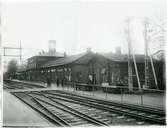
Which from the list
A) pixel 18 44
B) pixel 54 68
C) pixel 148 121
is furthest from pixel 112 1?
pixel 54 68

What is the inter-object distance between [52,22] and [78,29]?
2.88 ft

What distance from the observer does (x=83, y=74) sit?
17234 millimetres

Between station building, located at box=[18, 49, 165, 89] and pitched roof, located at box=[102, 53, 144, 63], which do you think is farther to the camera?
pitched roof, located at box=[102, 53, 144, 63]

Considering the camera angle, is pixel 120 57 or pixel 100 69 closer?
pixel 120 57

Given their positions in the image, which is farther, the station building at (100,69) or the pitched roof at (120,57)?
the pitched roof at (120,57)

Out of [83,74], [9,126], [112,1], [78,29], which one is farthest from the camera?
[83,74]

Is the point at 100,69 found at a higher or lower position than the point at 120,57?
lower

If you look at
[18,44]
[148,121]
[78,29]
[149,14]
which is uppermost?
[149,14]

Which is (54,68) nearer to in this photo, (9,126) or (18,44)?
(18,44)

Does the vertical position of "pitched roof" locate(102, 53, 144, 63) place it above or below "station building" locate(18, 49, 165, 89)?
above

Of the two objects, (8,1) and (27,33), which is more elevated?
(8,1)

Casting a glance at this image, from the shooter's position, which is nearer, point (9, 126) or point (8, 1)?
point (9, 126)

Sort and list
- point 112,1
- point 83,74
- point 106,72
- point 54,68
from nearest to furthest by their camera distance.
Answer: point 112,1, point 106,72, point 83,74, point 54,68

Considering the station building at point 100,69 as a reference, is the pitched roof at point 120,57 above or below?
above
